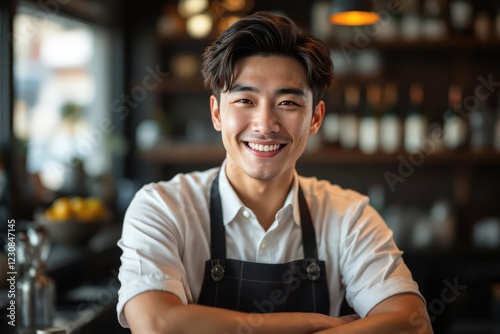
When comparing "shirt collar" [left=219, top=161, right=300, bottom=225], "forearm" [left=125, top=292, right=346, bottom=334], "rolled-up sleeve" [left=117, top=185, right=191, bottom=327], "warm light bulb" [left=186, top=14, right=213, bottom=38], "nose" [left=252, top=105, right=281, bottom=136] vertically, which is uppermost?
"warm light bulb" [left=186, top=14, right=213, bottom=38]

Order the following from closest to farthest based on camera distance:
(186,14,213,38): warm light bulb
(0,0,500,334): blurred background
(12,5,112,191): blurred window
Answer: (12,5,112,191): blurred window, (0,0,500,334): blurred background, (186,14,213,38): warm light bulb

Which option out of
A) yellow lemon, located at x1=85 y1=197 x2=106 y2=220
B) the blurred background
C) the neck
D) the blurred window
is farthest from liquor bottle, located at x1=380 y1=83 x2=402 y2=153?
the neck

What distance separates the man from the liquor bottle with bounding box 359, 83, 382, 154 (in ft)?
8.49

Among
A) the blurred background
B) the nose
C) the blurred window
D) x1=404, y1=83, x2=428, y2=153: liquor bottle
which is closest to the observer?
the nose

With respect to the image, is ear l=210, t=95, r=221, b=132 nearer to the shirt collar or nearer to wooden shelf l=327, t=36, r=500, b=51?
the shirt collar

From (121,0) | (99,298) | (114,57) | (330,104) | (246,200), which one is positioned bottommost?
(99,298)

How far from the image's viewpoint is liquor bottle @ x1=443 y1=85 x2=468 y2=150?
4.50 metres

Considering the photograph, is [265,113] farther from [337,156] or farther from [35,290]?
[337,156]

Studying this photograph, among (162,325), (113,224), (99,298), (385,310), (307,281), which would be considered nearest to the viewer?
(162,325)

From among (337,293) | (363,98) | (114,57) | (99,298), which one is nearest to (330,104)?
(363,98)

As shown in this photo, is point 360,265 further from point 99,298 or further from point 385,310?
point 99,298

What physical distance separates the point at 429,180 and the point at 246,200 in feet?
10.3

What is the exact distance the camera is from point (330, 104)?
458 cm

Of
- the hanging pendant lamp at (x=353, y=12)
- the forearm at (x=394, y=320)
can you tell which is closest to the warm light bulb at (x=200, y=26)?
the hanging pendant lamp at (x=353, y=12)
